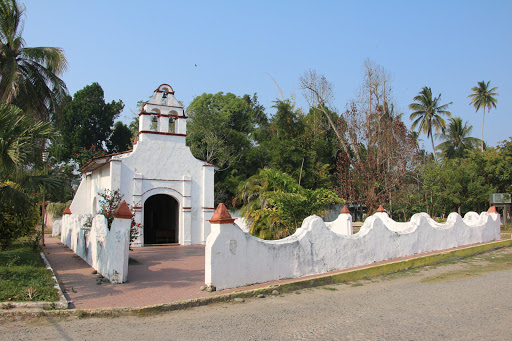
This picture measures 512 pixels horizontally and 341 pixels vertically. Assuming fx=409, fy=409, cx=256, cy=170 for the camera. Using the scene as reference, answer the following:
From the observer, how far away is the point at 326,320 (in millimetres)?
6164

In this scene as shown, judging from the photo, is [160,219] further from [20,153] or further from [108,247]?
[20,153]

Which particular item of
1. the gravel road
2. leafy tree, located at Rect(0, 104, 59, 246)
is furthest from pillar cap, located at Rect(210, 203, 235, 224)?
leafy tree, located at Rect(0, 104, 59, 246)

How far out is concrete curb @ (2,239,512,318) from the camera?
21.3 feet

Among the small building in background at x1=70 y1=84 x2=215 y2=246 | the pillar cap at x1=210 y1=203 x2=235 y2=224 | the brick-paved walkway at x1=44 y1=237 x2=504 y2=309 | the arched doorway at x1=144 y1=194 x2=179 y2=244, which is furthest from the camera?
the arched doorway at x1=144 y1=194 x2=179 y2=244

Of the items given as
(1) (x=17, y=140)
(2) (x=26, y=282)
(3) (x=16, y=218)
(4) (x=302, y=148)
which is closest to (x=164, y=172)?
(3) (x=16, y=218)

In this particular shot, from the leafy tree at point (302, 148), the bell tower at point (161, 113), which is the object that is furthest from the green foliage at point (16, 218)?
the leafy tree at point (302, 148)

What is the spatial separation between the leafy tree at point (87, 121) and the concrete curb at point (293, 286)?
32433mm

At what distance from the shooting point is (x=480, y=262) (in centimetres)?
1262

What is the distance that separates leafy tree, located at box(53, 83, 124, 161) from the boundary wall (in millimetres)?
26090

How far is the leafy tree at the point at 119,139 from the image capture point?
132ft

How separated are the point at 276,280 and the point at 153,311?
2.89 m

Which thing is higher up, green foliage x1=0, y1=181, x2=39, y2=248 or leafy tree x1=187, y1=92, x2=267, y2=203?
leafy tree x1=187, y1=92, x2=267, y2=203

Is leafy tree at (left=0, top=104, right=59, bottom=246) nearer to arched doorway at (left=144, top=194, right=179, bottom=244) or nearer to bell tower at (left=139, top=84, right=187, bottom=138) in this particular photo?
bell tower at (left=139, top=84, right=187, bottom=138)

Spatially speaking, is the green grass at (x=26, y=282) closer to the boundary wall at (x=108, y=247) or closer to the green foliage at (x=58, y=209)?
the boundary wall at (x=108, y=247)
